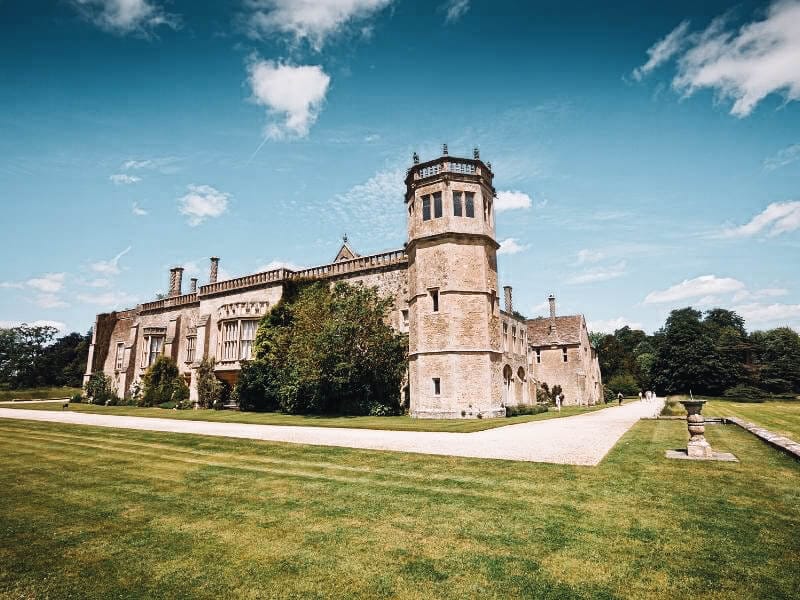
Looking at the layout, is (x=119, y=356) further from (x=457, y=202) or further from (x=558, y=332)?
(x=558, y=332)

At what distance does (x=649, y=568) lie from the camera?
14.0ft

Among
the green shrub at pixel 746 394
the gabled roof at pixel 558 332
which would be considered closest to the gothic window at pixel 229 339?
the gabled roof at pixel 558 332

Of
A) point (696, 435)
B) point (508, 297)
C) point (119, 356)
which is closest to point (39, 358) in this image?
point (119, 356)

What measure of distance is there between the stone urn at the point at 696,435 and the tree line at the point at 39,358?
75.1 m

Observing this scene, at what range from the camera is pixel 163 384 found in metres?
31.1

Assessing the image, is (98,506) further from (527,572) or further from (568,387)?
(568,387)

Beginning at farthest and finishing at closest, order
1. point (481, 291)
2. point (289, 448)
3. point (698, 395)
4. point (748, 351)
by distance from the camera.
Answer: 1. point (748, 351)
2. point (698, 395)
3. point (481, 291)
4. point (289, 448)

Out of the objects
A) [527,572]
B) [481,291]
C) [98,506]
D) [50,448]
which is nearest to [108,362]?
[50,448]

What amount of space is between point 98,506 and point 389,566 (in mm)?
4809

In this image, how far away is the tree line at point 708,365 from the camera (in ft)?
177

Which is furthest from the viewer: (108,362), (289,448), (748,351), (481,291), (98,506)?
(748,351)

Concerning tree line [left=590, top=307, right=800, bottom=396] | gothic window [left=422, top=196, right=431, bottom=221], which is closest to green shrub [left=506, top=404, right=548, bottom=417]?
gothic window [left=422, top=196, right=431, bottom=221]

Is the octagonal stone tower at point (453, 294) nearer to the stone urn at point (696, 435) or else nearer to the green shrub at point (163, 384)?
the stone urn at point (696, 435)

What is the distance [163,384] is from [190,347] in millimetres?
3143
